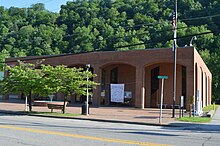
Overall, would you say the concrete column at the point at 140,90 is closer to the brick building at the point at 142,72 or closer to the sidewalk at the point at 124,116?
the brick building at the point at 142,72

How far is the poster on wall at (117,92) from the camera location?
139ft

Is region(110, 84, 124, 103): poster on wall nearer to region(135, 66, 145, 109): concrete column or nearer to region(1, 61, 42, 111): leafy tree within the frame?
region(135, 66, 145, 109): concrete column

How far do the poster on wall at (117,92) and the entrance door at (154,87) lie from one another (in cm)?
450

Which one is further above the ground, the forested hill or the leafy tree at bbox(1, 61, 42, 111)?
the forested hill

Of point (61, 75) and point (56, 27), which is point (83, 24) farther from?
point (61, 75)

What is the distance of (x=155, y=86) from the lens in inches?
1719

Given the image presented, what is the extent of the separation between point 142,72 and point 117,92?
5.76m

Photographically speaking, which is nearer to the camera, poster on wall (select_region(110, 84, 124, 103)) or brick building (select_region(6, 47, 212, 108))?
brick building (select_region(6, 47, 212, 108))

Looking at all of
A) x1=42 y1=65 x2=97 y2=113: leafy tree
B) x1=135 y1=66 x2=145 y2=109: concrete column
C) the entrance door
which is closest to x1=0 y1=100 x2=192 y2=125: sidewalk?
x1=42 y1=65 x2=97 y2=113: leafy tree

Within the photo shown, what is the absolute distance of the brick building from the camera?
3578 cm

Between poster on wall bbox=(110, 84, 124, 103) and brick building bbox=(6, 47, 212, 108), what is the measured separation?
172 cm

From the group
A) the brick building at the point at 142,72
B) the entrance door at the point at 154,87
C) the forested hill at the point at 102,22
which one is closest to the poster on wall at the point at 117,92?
the brick building at the point at 142,72

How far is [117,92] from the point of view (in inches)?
1684

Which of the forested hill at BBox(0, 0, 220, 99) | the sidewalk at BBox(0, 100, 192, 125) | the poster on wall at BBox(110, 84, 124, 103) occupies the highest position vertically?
the forested hill at BBox(0, 0, 220, 99)
